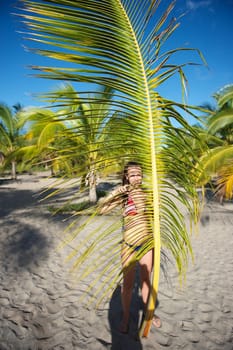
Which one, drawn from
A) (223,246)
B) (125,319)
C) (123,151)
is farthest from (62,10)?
(223,246)

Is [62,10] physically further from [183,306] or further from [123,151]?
[183,306]

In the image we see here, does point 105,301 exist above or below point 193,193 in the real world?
below

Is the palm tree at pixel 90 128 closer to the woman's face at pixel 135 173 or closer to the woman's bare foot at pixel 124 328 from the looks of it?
the woman's face at pixel 135 173

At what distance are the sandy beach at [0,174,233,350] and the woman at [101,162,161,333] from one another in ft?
0.75

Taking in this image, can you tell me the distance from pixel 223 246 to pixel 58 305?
3441mm

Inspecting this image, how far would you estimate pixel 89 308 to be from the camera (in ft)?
8.34

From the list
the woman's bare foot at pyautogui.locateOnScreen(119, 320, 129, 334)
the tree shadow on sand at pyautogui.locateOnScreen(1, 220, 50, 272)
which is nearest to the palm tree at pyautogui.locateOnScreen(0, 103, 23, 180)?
the tree shadow on sand at pyautogui.locateOnScreen(1, 220, 50, 272)

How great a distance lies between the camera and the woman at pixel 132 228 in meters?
1.32

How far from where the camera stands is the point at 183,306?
258 centimetres

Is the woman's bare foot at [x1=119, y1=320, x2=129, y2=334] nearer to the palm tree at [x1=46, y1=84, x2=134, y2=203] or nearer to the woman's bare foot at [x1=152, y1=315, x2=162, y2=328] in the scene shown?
the woman's bare foot at [x1=152, y1=315, x2=162, y2=328]

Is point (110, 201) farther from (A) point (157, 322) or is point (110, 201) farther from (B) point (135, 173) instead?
(A) point (157, 322)

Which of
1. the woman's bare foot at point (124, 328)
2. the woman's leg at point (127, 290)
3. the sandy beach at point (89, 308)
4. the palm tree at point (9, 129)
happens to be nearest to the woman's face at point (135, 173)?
the sandy beach at point (89, 308)

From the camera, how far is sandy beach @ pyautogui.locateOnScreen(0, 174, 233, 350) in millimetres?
2061

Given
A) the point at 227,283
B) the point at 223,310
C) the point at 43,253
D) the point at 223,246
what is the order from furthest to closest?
the point at 223,246, the point at 43,253, the point at 227,283, the point at 223,310
